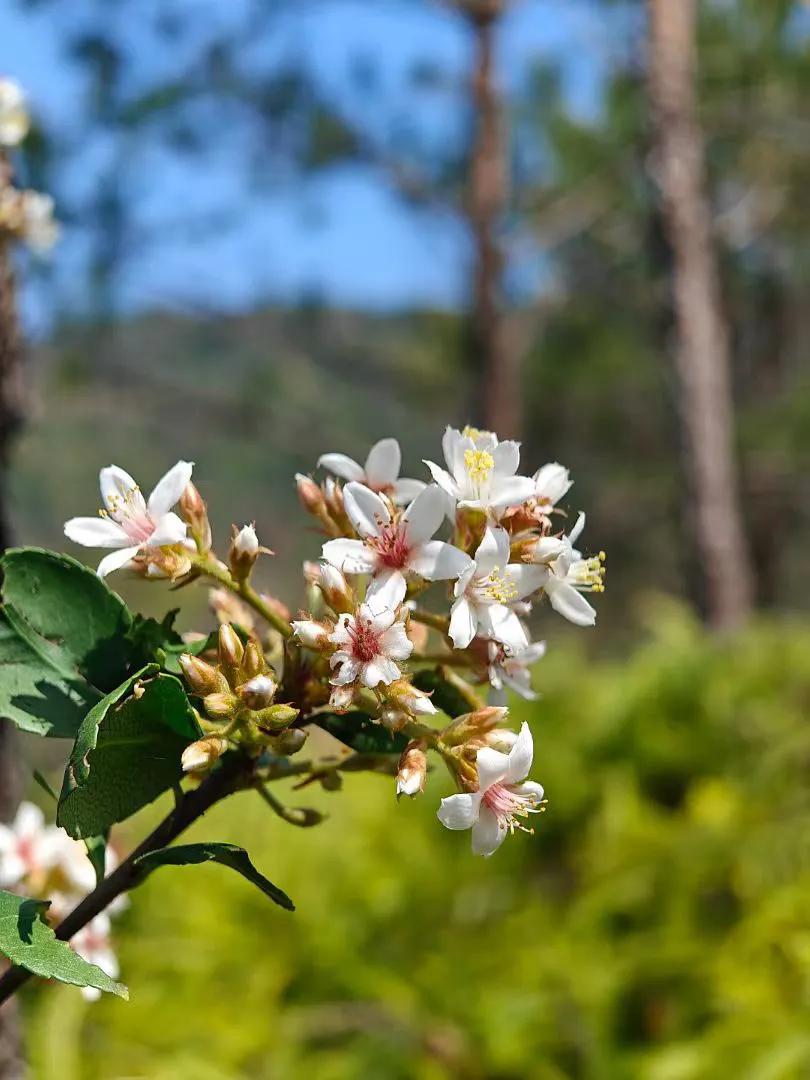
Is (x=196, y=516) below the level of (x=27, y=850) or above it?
above

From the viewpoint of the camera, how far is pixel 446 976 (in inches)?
74.2

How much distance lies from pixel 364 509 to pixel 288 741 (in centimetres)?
13

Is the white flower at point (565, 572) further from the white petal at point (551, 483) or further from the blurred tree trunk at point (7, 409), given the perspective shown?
the blurred tree trunk at point (7, 409)

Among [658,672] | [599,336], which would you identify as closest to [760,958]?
[658,672]

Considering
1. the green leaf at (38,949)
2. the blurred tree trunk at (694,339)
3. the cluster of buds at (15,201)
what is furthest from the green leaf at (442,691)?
the blurred tree trunk at (694,339)

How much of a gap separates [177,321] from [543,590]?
5751mm

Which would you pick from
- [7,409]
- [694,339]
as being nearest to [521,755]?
[7,409]

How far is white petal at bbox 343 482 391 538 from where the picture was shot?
0.52m

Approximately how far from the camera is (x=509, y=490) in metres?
0.51

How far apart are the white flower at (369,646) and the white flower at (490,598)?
26 millimetres

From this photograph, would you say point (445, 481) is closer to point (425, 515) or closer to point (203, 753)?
point (425, 515)

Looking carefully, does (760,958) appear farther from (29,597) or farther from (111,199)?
(111,199)

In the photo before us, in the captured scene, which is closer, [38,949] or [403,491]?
[38,949]

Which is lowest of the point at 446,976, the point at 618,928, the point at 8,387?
the point at 446,976
